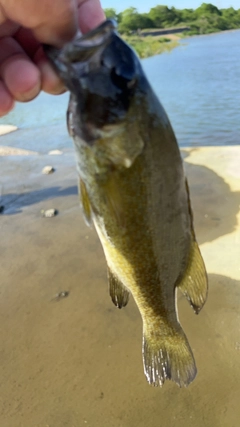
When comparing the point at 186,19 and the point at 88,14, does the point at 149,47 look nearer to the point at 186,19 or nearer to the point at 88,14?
the point at 186,19

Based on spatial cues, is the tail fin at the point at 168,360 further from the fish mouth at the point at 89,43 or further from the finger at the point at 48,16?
the finger at the point at 48,16

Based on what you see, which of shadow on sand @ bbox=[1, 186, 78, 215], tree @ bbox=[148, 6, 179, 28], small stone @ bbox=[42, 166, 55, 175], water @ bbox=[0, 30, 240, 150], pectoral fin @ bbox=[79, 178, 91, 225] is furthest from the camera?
tree @ bbox=[148, 6, 179, 28]

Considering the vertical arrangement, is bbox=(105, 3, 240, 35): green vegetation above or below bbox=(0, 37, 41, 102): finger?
below

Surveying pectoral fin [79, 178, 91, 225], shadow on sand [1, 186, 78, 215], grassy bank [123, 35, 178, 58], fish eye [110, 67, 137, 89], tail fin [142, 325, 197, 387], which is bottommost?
grassy bank [123, 35, 178, 58]

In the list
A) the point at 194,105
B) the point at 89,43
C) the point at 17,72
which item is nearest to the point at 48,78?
the point at 17,72

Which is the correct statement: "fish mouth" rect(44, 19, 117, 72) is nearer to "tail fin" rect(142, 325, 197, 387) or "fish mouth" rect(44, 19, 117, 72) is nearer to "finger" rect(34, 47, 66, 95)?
"finger" rect(34, 47, 66, 95)

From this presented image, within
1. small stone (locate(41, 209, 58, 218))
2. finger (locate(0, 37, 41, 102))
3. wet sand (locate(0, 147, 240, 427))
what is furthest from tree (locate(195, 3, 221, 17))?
finger (locate(0, 37, 41, 102))

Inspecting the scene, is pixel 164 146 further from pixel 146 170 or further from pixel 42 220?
pixel 42 220
